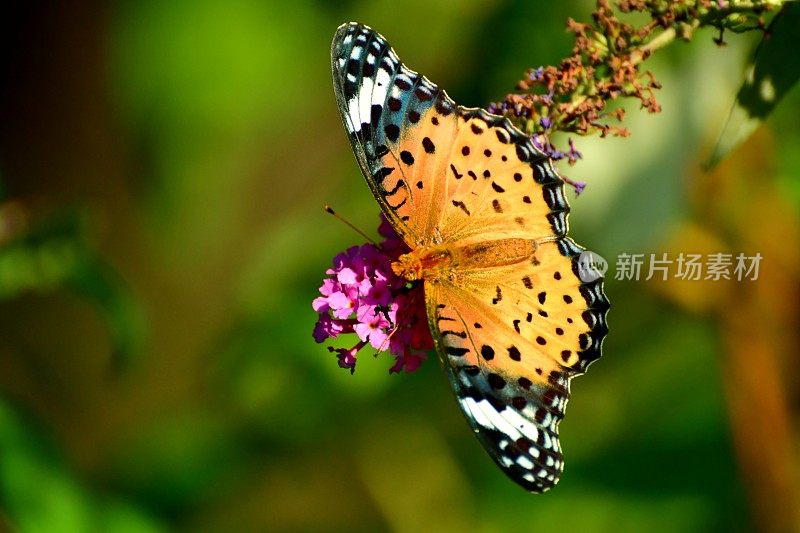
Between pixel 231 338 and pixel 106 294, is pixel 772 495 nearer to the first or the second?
pixel 231 338

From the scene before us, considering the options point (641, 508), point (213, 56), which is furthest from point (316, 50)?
point (641, 508)

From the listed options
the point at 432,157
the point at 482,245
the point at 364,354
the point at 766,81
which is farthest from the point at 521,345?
the point at 364,354

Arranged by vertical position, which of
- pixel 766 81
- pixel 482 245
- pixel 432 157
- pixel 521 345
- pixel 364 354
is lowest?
pixel 364 354

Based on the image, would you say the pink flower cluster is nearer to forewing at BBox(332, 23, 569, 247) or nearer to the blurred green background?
forewing at BBox(332, 23, 569, 247)

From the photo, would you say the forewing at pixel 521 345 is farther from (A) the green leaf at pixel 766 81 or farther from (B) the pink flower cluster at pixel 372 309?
(A) the green leaf at pixel 766 81

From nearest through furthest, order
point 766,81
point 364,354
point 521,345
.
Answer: point 766,81 < point 521,345 < point 364,354

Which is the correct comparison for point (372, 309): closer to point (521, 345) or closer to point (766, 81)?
point (521, 345)

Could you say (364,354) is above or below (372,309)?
below
